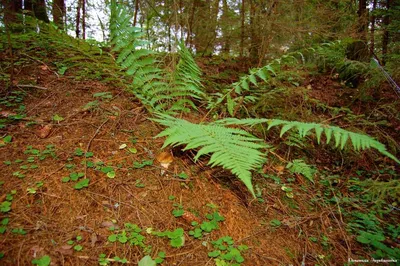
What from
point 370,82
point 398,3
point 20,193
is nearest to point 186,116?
point 20,193

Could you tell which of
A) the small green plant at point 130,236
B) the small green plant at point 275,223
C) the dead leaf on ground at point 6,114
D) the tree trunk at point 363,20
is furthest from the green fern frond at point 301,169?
the dead leaf on ground at point 6,114

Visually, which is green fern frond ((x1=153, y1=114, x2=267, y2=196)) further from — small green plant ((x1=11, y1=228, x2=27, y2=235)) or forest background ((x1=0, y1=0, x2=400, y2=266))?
small green plant ((x1=11, y1=228, x2=27, y2=235))

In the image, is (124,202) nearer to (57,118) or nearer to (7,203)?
(7,203)

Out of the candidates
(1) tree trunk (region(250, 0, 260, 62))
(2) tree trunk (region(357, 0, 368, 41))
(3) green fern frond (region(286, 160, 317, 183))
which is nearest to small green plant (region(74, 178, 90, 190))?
(3) green fern frond (region(286, 160, 317, 183))

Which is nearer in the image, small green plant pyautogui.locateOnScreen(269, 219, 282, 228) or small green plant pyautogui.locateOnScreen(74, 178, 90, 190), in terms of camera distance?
small green plant pyautogui.locateOnScreen(74, 178, 90, 190)

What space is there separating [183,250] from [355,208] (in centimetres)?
159

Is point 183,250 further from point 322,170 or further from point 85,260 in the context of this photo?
point 322,170

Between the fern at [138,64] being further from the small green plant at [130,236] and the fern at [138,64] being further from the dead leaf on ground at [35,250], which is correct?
the dead leaf on ground at [35,250]

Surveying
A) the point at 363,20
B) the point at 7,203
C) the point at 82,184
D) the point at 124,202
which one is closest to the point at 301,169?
the point at 124,202

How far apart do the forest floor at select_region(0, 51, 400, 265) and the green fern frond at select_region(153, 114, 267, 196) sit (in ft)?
1.36

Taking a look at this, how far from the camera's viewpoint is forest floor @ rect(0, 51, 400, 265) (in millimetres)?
1391

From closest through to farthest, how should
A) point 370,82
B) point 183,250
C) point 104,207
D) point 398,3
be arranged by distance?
point 183,250 → point 104,207 → point 370,82 → point 398,3

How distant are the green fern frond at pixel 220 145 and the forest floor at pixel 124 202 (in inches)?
16.4

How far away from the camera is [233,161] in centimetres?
136
